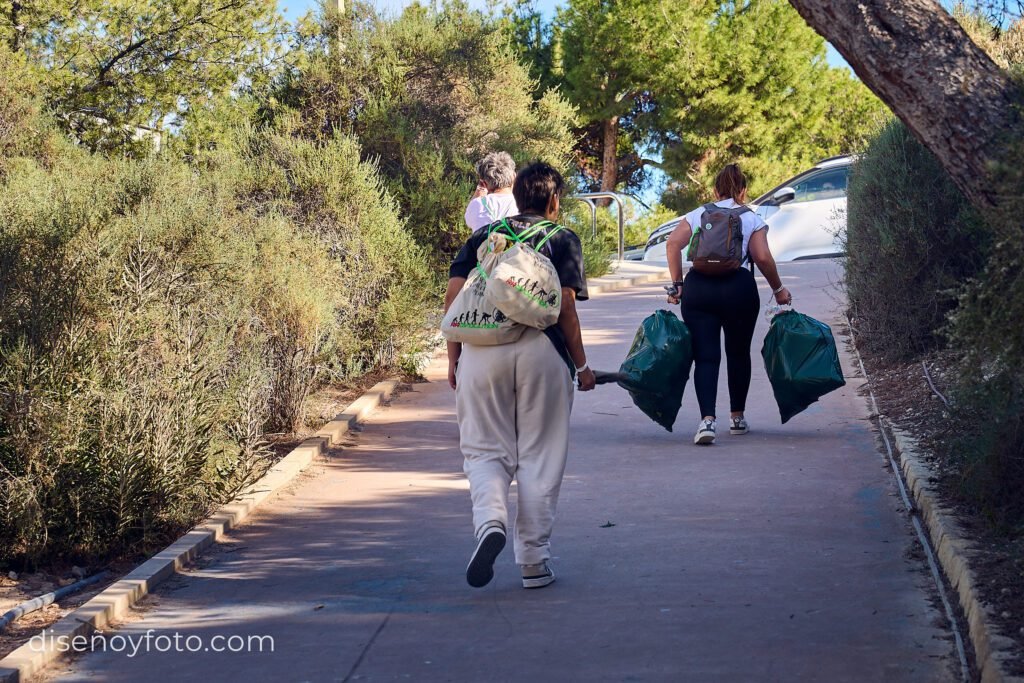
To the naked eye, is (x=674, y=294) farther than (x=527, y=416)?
Yes

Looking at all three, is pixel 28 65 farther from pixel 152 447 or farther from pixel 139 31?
pixel 152 447

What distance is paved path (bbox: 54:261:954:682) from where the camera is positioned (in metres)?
4.61

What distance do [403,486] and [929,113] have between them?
3757 mm

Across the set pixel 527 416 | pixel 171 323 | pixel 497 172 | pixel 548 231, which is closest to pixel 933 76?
pixel 548 231

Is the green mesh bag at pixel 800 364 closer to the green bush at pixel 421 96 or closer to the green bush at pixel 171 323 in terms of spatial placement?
the green bush at pixel 171 323

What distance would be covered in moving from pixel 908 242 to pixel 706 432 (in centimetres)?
316

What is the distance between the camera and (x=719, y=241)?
313 inches

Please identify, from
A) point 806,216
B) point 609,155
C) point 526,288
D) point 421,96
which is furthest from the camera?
point 609,155

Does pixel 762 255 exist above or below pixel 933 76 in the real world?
below

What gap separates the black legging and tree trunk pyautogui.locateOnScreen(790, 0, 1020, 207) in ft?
→ 9.25

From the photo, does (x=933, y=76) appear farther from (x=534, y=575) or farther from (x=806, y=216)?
(x=806, y=216)

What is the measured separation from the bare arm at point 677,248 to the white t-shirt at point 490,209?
1026 mm

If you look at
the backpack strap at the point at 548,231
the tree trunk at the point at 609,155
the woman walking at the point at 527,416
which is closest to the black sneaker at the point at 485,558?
the woman walking at the point at 527,416

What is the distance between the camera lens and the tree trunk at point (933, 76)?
5.11 m
